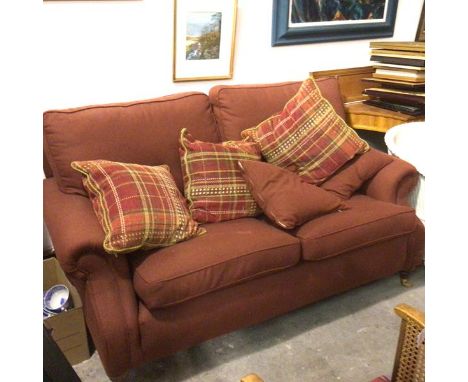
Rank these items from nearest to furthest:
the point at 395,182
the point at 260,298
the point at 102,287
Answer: the point at 102,287
the point at 260,298
the point at 395,182

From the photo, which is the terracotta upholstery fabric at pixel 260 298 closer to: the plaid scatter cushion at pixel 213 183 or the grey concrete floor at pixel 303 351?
the grey concrete floor at pixel 303 351

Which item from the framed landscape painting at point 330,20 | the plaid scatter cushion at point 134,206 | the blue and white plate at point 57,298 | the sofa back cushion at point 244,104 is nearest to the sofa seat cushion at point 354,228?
the plaid scatter cushion at point 134,206

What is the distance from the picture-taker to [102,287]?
4.80 ft

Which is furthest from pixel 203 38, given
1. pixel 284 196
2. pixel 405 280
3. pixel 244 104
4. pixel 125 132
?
pixel 405 280

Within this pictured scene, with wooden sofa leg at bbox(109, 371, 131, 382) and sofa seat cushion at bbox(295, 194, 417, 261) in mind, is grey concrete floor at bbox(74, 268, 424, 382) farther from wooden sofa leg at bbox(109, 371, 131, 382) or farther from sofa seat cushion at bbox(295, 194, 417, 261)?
sofa seat cushion at bbox(295, 194, 417, 261)

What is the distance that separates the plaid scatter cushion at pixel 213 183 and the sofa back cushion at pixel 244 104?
229 millimetres

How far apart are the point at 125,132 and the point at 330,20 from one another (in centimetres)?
149

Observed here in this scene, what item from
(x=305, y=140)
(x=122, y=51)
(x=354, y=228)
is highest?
(x=122, y=51)

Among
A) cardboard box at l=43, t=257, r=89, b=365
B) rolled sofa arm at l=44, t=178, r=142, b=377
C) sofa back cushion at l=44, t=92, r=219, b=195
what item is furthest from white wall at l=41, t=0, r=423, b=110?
cardboard box at l=43, t=257, r=89, b=365

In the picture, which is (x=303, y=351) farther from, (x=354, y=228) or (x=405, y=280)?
(x=405, y=280)

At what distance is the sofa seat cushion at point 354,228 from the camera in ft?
5.71

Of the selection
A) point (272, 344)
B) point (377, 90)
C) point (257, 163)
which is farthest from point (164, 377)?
point (377, 90)

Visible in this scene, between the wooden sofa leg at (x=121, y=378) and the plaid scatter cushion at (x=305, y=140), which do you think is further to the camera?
the plaid scatter cushion at (x=305, y=140)

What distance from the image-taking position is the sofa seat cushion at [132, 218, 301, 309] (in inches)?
57.5
